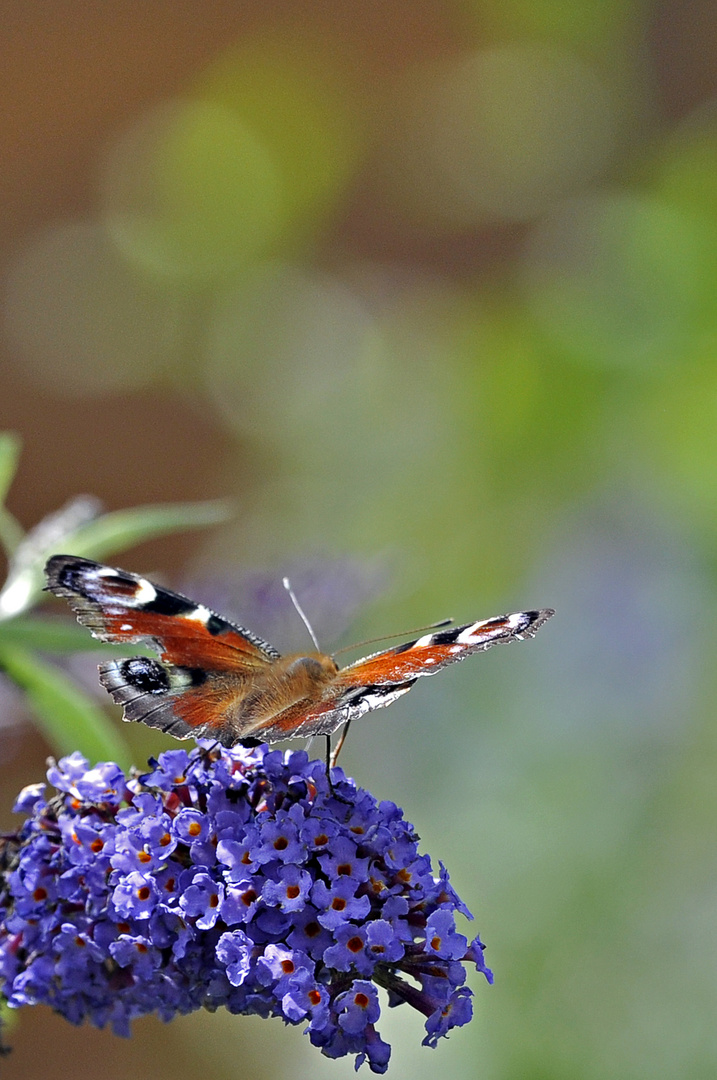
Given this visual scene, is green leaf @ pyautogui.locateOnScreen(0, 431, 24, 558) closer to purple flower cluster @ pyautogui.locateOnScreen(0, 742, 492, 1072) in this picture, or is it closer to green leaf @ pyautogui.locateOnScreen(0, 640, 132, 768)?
green leaf @ pyautogui.locateOnScreen(0, 640, 132, 768)

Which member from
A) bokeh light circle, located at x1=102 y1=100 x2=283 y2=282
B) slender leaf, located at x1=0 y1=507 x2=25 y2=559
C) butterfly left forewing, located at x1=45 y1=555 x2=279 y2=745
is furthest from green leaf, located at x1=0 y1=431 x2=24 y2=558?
bokeh light circle, located at x1=102 y1=100 x2=283 y2=282

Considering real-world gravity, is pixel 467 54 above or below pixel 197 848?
above

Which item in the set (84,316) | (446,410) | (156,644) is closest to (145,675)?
(156,644)

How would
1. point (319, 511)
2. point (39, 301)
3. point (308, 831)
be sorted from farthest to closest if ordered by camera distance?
point (39, 301), point (319, 511), point (308, 831)

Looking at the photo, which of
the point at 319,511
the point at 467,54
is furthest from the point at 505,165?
the point at 467,54

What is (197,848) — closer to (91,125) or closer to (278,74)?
(278,74)

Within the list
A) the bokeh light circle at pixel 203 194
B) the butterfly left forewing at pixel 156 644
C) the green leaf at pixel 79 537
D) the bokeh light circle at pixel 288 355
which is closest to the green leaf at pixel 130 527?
the green leaf at pixel 79 537

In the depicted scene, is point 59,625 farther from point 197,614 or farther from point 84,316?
point 84,316
